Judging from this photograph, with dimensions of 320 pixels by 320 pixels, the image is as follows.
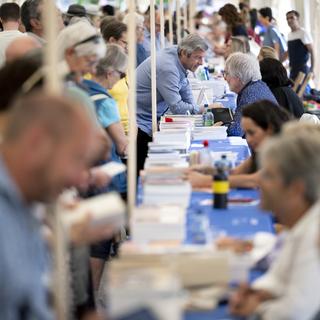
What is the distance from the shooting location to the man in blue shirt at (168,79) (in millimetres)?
7972

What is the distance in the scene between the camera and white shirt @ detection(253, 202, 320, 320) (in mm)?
3193

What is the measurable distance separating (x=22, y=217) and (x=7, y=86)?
108cm

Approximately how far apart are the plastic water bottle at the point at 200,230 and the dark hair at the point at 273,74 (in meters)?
4.46

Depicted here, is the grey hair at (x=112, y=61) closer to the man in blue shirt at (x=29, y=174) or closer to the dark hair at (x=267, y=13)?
the man in blue shirt at (x=29, y=174)

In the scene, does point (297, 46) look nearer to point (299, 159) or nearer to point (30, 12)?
point (30, 12)

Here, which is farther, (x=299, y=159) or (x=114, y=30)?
(x=114, y=30)

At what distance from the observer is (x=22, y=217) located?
2.81 meters

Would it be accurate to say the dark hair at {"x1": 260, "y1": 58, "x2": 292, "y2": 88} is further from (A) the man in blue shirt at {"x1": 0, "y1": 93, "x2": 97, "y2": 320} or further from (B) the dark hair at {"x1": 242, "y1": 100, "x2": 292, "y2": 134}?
(A) the man in blue shirt at {"x1": 0, "y1": 93, "x2": 97, "y2": 320}

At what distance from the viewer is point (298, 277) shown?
3.22 metres

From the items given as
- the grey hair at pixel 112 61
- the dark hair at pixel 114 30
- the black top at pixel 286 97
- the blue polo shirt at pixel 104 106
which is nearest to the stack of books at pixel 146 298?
the blue polo shirt at pixel 104 106

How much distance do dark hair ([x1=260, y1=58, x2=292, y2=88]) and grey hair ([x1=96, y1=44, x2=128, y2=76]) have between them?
2.70 meters

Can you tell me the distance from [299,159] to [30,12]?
3.81 metres

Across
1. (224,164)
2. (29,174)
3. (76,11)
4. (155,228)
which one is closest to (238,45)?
(76,11)

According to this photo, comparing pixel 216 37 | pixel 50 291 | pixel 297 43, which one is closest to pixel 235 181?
pixel 50 291
